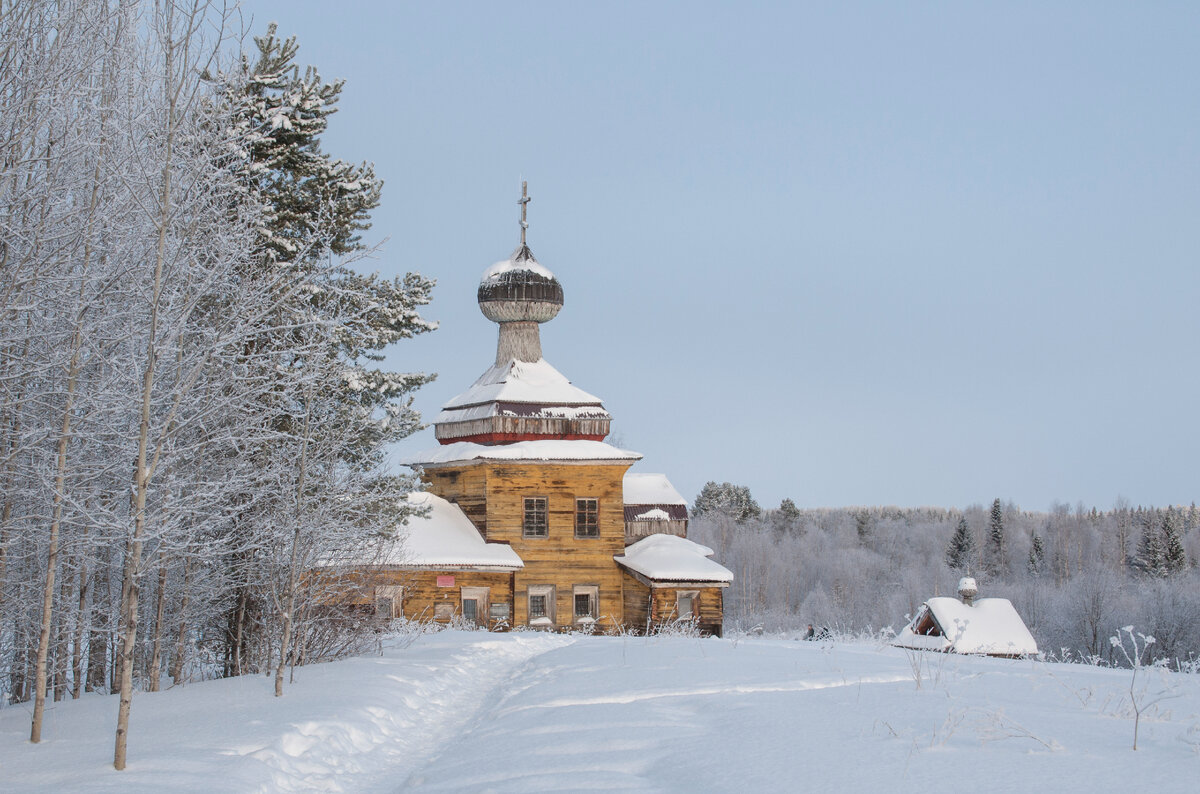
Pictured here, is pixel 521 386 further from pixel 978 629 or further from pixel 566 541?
pixel 978 629

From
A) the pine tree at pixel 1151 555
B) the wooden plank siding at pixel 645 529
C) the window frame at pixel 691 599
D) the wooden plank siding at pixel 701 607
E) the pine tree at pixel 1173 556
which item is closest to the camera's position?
the wooden plank siding at pixel 701 607

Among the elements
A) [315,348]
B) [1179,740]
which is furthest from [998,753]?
[315,348]

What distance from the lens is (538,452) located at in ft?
98.2

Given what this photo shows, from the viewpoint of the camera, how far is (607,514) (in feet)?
100

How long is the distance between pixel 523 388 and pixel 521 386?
0.11 meters

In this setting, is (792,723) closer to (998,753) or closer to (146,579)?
(998,753)

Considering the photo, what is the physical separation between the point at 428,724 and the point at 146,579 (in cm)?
790

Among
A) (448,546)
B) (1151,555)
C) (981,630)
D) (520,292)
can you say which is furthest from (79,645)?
(1151,555)

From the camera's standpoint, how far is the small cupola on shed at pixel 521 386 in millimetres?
31047

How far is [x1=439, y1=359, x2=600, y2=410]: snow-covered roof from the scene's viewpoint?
31531 mm

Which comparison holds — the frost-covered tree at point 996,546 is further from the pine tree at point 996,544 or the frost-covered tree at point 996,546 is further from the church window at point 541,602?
the church window at point 541,602

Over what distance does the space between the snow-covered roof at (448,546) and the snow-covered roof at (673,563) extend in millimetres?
3903

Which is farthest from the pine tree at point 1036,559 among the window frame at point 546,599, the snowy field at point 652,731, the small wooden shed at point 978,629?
the snowy field at point 652,731

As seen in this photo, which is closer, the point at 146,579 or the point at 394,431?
the point at 394,431
